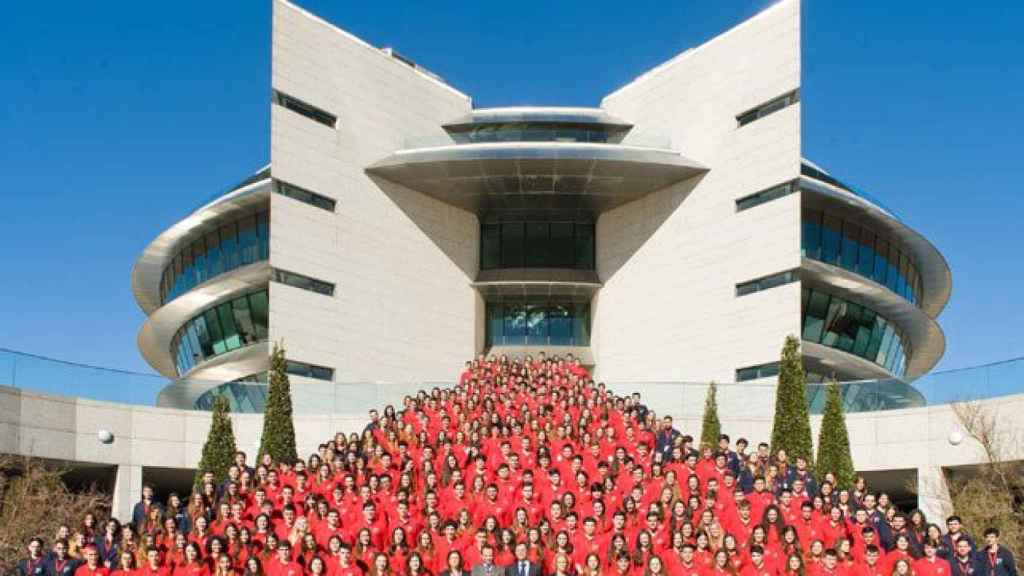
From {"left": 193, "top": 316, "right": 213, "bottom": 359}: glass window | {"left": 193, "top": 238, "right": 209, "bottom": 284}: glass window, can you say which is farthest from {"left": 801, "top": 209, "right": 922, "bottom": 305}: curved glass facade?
{"left": 193, "top": 316, "right": 213, "bottom": 359}: glass window

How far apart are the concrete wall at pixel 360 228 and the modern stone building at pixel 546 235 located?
0.08 meters

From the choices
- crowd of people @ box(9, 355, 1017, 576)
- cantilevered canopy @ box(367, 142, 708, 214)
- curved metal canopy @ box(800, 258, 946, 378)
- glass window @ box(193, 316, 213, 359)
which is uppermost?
cantilevered canopy @ box(367, 142, 708, 214)

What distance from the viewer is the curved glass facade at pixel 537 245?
4566cm

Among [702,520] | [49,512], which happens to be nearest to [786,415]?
[702,520]

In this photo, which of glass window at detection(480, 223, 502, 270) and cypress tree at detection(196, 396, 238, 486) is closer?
cypress tree at detection(196, 396, 238, 486)

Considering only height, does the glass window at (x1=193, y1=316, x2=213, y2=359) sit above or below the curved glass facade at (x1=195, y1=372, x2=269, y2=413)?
above

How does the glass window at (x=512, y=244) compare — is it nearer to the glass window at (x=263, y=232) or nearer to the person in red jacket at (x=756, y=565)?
the glass window at (x=263, y=232)

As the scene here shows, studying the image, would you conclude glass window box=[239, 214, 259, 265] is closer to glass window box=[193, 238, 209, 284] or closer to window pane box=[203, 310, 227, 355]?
glass window box=[193, 238, 209, 284]

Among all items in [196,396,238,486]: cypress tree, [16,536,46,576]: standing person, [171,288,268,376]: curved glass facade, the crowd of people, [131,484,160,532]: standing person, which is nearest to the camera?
the crowd of people

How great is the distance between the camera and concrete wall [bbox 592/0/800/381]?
123 ft

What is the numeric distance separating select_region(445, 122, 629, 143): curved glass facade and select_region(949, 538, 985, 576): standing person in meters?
28.8

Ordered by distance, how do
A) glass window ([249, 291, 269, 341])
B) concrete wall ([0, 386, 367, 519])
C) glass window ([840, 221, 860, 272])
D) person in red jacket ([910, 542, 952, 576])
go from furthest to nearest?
glass window ([249, 291, 269, 341]), glass window ([840, 221, 860, 272]), concrete wall ([0, 386, 367, 519]), person in red jacket ([910, 542, 952, 576])

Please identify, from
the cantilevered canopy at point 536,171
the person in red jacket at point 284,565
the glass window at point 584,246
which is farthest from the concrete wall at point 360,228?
the person in red jacket at point 284,565

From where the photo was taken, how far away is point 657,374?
133 ft
